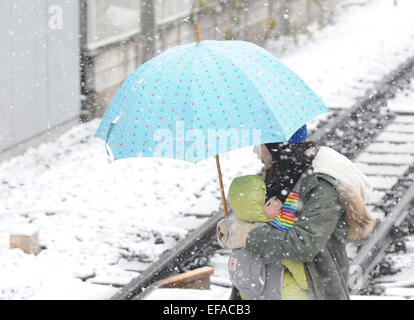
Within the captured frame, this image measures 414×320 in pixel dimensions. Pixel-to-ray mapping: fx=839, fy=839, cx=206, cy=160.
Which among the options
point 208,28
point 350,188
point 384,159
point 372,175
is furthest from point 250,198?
point 208,28

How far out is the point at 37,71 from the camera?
35.6 ft

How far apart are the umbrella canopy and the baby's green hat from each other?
153 millimetres

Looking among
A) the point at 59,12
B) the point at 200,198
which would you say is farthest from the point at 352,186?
the point at 59,12

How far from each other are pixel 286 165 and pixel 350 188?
10.3 inches

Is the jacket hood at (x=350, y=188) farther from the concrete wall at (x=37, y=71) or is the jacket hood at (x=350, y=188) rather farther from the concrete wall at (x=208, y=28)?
the concrete wall at (x=208, y=28)

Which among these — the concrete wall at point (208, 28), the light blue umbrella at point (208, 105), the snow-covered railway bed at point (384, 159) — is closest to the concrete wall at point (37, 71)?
the concrete wall at point (208, 28)

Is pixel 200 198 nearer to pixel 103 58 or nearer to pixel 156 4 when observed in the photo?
pixel 103 58

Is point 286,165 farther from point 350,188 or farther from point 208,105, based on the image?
point 208,105

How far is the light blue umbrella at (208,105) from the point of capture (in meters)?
3.25

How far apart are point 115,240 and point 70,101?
4397mm

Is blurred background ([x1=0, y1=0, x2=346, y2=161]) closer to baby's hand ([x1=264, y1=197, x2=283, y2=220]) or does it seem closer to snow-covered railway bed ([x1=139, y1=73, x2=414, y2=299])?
snow-covered railway bed ([x1=139, y1=73, x2=414, y2=299])

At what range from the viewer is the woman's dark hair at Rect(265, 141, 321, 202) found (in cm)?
326

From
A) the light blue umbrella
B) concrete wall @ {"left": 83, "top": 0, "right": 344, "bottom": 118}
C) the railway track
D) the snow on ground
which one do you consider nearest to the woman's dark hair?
the light blue umbrella

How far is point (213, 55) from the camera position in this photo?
11.0ft
